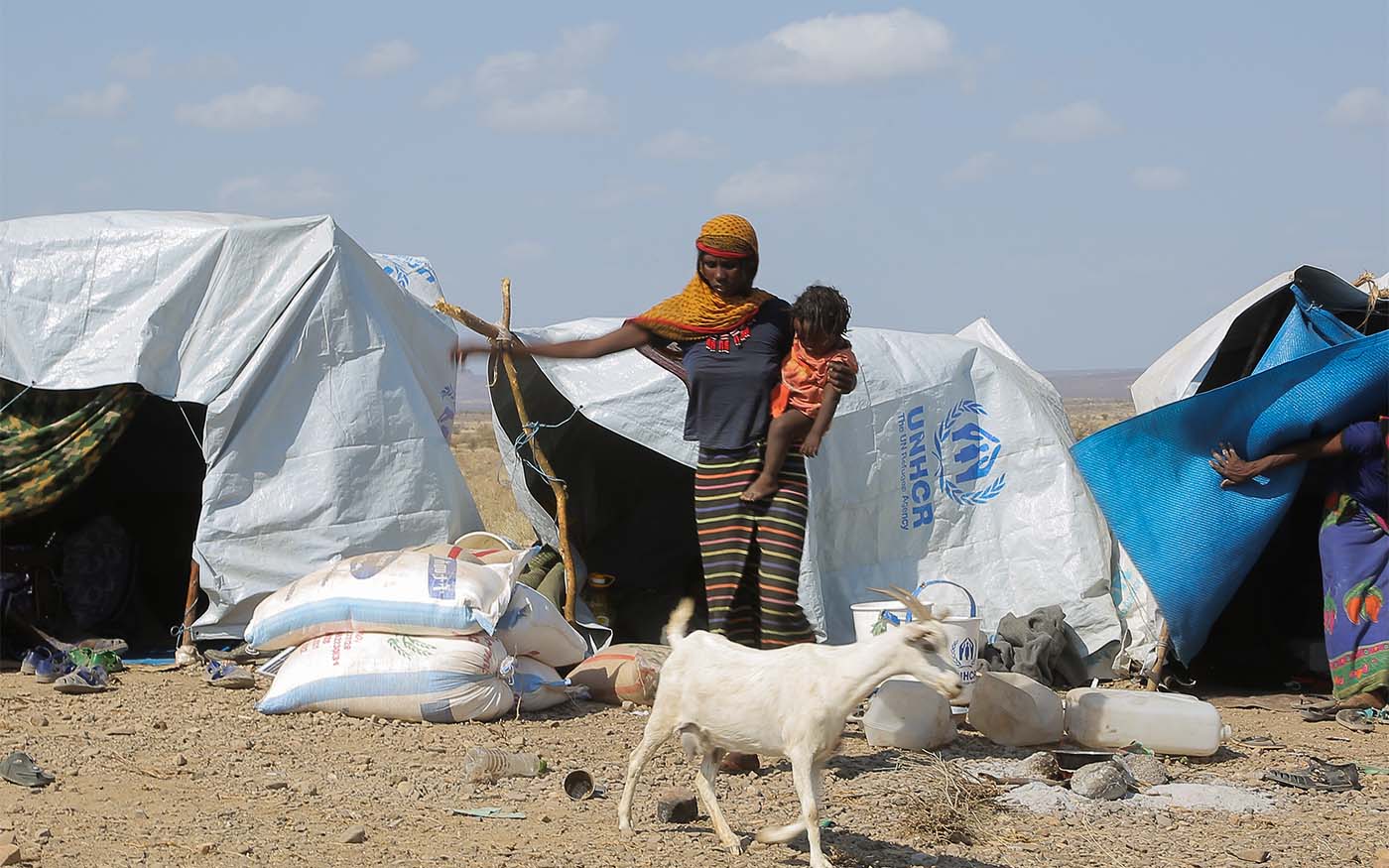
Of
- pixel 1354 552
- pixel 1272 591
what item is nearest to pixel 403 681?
pixel 1354 552

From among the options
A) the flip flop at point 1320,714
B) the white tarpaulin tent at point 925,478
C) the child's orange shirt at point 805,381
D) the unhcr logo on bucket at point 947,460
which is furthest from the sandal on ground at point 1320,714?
the child's orange shirt at point 805,381

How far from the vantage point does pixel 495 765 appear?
471 centimetres

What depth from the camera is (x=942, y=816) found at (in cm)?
411

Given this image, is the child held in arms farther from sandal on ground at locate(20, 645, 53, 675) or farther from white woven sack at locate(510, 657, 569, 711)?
sandal on ground at locate(20, 645, 53, 675)

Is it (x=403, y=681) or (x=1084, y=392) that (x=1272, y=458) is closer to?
(x=403, y=681)

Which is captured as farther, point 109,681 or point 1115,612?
point 1115,612

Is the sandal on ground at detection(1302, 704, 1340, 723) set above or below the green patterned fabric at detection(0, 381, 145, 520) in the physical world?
below

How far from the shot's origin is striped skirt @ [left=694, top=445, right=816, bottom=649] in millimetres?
4766

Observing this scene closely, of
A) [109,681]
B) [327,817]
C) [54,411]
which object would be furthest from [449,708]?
[54,411]

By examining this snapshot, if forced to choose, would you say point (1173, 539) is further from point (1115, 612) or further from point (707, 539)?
point (707, 539)

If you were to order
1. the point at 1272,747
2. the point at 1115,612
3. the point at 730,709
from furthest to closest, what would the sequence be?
the point at 1115,612 → the point at 1272,747 → the point at 730,709

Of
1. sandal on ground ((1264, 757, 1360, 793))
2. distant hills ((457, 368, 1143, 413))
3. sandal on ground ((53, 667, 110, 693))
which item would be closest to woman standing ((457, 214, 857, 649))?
sandal on ground ((1264, 757, 1360, 793))

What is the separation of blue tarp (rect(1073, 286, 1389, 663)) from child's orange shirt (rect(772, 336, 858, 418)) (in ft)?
6.49

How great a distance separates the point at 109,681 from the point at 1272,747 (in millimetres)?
4770
